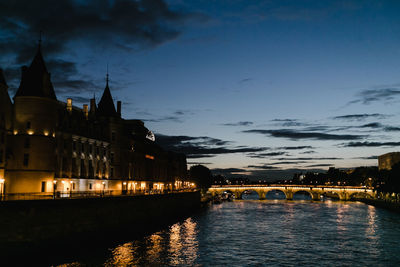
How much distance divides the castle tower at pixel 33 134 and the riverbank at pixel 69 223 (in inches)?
441

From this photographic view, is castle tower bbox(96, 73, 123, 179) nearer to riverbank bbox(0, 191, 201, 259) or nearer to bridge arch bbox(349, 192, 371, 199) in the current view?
riverbank bbox(0, 191, 201, 259)

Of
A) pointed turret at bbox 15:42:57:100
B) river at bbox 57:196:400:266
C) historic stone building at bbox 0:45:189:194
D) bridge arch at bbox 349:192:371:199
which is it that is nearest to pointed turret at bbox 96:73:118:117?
historic stone building at bbox 0:45:189:194

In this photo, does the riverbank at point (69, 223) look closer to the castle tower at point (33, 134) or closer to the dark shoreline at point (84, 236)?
the dark shoreline at point (84, 236)

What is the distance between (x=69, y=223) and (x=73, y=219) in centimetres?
91

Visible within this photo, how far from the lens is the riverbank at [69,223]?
38469mm

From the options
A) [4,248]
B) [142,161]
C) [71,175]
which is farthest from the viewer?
[142,161]

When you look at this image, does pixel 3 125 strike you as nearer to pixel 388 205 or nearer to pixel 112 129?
pixel 112 129

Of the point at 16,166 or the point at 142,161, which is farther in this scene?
the point at 142,161

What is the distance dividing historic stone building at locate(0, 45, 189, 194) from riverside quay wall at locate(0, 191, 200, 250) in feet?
16.8

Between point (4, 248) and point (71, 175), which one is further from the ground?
point (71, 175)

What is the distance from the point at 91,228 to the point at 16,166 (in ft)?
50.9

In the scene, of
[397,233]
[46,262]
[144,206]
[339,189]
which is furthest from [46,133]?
[339,189]

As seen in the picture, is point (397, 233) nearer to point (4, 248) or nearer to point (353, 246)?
point (353, 246)

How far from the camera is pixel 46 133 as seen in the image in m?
60.3
